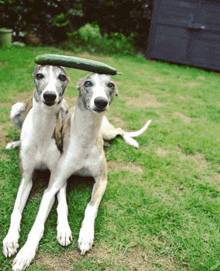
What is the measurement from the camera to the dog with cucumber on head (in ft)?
6.95

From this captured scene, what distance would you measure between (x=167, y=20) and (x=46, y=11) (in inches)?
179

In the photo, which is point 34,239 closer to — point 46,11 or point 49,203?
point 49,203

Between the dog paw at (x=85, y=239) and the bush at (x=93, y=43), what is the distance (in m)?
8.38

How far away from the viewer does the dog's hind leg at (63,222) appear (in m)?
2.12

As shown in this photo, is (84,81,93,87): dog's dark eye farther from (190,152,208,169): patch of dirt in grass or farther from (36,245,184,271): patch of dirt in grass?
(190,152,208,169): patch of dirt in grass

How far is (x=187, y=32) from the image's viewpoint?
32.3ft

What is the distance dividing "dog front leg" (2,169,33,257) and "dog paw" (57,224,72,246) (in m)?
0.33

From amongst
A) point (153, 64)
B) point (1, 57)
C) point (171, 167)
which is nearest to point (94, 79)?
point (171, 167)

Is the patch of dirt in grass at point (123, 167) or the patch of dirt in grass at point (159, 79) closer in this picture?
the patch of dirt in grass at point (123, 167)

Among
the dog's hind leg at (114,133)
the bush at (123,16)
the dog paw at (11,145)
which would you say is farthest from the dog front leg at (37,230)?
the bush at (123,16)

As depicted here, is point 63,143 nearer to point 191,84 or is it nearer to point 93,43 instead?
point 191,84

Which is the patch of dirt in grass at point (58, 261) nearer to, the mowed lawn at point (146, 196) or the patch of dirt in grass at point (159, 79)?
the mowed lawn at point (146, 196)

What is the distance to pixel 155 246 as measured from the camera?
2.22 m

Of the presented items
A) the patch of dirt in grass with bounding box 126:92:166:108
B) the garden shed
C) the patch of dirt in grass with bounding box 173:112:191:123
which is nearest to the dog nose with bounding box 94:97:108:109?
the patch of dirt in grass with bounding box 173:112:191:123
